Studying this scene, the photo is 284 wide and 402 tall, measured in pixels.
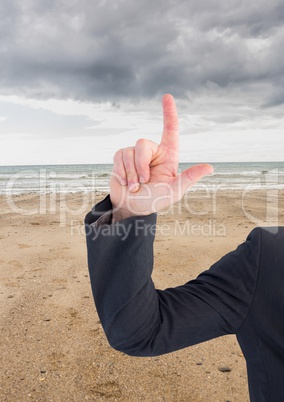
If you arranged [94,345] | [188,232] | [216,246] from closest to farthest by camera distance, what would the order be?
[94,345] < [216,246] < [188,232]

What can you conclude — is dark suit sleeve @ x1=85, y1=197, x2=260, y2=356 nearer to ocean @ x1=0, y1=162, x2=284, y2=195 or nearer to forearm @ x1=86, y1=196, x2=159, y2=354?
forearm @ x1=86, y1=196, x2=159, y2=354

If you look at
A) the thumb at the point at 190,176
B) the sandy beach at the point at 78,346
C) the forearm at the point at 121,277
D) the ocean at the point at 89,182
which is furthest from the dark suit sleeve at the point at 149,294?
the ocean at the point at 89,182

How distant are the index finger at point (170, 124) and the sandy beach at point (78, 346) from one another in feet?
6.07

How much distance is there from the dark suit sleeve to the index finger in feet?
0.85

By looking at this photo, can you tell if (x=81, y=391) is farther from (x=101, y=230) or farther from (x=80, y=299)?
(x=101, y=230)

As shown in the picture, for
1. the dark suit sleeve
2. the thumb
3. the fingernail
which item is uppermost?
the thumb

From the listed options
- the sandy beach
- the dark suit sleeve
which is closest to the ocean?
the sandy beach

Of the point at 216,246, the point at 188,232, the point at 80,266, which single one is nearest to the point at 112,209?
the point at 80,266

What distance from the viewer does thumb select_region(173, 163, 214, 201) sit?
1.14 m

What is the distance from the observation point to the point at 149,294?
3.86ft

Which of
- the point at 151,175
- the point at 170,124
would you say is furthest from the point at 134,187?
the point at 170,124

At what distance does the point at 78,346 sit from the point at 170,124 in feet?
7.65

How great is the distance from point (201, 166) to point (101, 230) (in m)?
0.37

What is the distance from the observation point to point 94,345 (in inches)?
116
